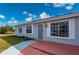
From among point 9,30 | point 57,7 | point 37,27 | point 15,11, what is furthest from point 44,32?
point 9,30

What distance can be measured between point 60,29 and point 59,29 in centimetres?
23

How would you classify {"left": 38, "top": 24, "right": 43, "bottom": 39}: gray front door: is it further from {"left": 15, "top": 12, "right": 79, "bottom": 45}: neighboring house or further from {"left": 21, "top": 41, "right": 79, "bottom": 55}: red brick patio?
{"left": 21, "top": 41, "right": 79, "bottom": 55}: red brick patio

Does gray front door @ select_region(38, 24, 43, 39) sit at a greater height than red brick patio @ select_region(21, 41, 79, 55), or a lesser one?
greater

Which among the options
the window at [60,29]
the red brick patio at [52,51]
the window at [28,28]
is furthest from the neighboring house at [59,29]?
the red brick patio at [52,51]

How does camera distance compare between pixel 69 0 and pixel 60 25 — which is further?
pixel 60 25

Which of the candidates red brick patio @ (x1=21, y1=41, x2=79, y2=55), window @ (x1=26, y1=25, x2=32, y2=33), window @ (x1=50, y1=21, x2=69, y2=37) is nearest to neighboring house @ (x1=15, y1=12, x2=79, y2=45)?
window @ (x1=50, y1=21, x2=69, y2=37)

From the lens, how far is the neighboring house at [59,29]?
14457 millimetres

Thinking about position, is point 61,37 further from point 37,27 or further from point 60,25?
point 37,27

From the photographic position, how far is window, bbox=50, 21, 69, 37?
51.2 ft

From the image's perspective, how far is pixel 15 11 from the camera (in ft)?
84.4

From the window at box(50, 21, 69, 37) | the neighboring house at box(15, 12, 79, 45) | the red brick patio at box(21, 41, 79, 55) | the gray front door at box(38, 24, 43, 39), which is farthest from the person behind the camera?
the gray front door at box(38, 24, 43, 39)
